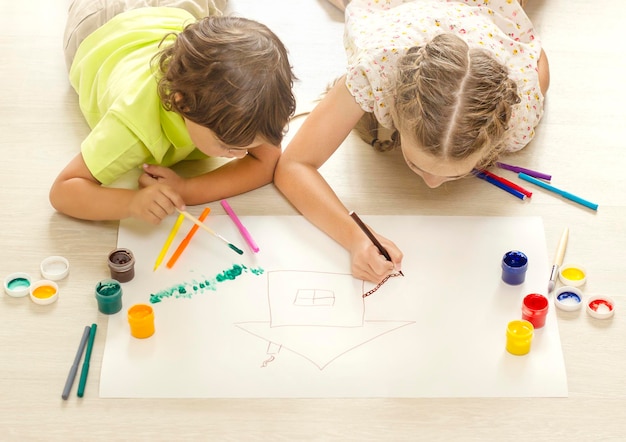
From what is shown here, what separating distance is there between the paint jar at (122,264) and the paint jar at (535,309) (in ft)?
1.71

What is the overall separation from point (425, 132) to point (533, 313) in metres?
0.27

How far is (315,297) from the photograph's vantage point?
123 centimetres

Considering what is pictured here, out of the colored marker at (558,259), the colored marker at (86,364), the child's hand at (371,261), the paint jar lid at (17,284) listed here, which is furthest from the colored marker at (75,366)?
the colored marker at (558,259)

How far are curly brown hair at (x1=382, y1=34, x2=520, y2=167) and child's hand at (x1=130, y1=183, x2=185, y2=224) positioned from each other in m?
0.34

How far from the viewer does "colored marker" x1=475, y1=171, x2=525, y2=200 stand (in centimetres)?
142

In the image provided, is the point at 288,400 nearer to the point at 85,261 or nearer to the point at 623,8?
the point at 85,261

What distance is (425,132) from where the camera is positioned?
1.20 meters

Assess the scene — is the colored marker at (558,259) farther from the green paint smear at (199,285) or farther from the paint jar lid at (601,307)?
the green paint smear at (199,285)

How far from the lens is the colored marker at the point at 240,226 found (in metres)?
1.30

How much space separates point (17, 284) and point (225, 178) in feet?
1.11

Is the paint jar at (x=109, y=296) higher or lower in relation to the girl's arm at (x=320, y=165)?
lower

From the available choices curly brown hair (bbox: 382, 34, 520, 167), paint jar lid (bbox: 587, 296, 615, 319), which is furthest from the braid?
paint jar lid (bbox: 587, 296, 615, 319)

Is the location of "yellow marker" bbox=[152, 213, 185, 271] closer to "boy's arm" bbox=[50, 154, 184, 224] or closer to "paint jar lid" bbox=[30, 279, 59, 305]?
"boy's arm" bbox=[50, 154, 184, 224]

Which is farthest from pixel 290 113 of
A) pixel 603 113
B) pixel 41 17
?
pixel 41 17
